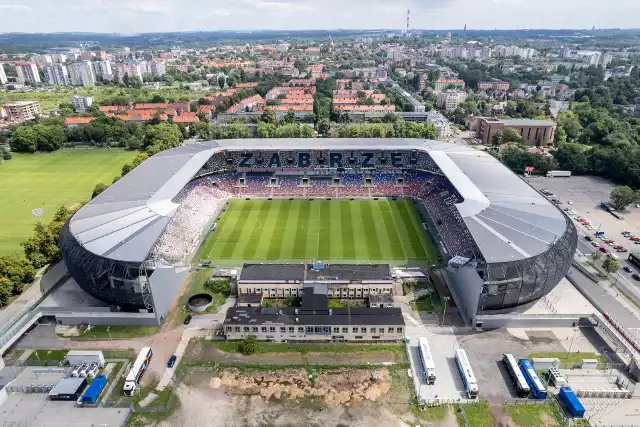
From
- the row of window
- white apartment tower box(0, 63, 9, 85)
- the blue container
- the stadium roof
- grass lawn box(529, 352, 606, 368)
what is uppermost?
white apartment tower box(0, 63, 9, 85)

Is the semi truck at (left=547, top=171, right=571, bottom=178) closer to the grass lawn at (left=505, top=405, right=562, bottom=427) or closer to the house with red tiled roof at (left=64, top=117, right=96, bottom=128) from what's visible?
the grass lawn at (left=505, top=405, right=562, bottom=427)

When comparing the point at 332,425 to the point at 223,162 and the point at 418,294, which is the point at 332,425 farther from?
the point at 223,162

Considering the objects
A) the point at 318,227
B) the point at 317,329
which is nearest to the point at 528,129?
the point at 318,227

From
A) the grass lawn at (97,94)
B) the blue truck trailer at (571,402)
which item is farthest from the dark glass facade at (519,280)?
the grass lawn at (97,94)

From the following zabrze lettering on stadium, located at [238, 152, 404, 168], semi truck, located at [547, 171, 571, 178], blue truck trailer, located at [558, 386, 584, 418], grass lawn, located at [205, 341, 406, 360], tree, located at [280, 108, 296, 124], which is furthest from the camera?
tree, located at [280, 108, 296, 124]

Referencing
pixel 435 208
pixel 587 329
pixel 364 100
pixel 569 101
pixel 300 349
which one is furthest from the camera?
pixel 569 101

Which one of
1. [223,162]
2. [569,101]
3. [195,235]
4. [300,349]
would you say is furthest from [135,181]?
[569,101]

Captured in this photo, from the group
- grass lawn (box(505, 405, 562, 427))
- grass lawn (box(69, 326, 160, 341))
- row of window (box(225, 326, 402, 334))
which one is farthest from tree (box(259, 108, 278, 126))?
grass lawn (box(505, 405, 562, 427))
